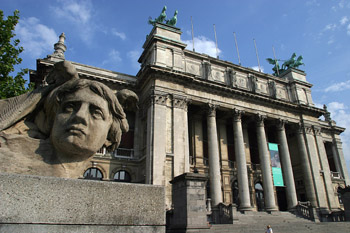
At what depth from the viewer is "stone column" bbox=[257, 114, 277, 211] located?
24766 mm

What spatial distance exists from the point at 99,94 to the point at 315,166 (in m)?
31.4

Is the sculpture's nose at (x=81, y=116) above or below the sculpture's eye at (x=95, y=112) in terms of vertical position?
below

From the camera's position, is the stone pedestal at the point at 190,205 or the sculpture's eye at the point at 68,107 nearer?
the sculpture's eye at the point at 68,107

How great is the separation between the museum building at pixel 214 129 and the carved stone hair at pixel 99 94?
16.6 metres

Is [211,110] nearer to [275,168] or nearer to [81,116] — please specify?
[275,168]

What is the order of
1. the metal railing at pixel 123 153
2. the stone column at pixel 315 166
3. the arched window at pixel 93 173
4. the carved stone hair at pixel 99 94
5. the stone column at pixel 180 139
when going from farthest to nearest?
the stone column at pixel 315 166 → the metal railing at pixel 123 153 → the arched window at pixel 93 173 → the stone column at pixel 180 139 → the carved stone hair at pixel 99 94

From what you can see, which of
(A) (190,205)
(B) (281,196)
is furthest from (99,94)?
(B) (281,196)

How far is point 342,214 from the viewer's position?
78.7ft

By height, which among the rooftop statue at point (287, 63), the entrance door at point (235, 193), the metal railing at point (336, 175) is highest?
the rooftop statue at point (287, 63)

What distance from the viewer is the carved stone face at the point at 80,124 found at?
2877 millimetres

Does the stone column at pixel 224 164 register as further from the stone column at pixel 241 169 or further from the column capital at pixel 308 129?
the column capital at pixel 308 129

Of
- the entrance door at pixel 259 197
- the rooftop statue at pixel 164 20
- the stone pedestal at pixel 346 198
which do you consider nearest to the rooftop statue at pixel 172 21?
the rooftop statue at pixel 164 20

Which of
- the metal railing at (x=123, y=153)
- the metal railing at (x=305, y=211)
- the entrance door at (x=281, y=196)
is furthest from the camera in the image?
the entrance door at (x=281, y=196)

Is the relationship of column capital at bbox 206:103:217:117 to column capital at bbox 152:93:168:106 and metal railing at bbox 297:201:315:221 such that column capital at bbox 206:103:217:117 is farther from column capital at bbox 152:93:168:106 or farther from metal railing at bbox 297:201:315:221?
metal railing at bbox 297:201:315:221
